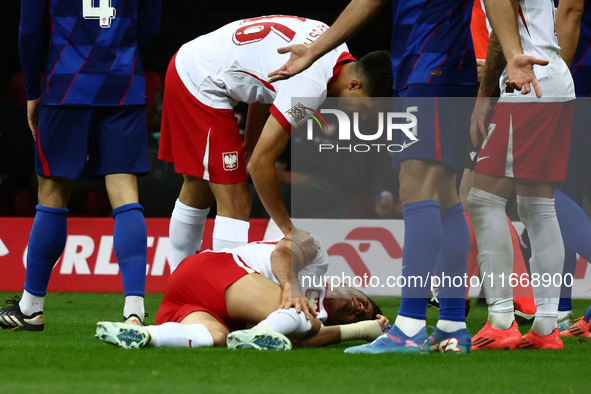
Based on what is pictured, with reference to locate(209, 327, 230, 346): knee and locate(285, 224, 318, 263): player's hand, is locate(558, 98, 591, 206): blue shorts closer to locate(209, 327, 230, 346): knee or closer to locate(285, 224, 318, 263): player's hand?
locate(285, 224, 318, 263): player's hand

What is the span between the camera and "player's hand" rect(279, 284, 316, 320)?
11.5 feet

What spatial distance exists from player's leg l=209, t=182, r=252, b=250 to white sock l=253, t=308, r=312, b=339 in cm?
77

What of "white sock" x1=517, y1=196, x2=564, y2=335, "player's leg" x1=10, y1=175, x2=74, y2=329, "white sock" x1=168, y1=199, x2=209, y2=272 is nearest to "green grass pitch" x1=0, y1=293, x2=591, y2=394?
"white sock" x1=517, y1=196, x2=564, y2=335

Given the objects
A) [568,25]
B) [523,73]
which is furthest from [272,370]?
[568,25]

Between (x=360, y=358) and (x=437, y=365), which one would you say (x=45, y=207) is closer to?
(x=360, y=358)

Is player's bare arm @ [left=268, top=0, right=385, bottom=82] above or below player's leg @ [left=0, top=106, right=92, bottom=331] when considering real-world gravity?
above

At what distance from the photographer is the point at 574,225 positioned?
4.10 meters

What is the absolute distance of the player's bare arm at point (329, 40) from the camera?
3139mm

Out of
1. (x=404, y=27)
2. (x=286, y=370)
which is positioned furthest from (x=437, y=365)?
(x=404, y=27)

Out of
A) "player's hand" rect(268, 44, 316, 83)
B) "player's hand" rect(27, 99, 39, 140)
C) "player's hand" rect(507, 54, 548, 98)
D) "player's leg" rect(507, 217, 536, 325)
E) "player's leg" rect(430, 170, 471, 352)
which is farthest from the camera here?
"player's leg" rect(507, 217, 536, 325)

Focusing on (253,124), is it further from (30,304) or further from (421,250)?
(421,250)

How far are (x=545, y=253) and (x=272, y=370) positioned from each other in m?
1.31

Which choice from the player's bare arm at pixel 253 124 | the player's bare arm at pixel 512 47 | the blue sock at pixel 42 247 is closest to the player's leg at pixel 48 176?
the blue sock at pixel 42 247

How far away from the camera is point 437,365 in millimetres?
2984
